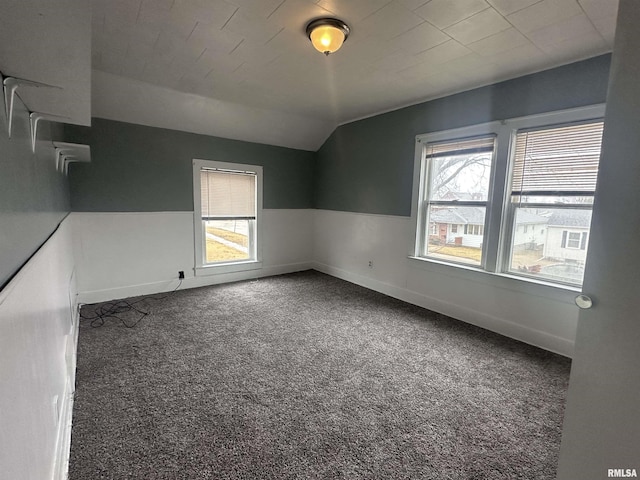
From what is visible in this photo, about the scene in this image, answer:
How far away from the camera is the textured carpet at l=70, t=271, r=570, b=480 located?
1518 millimetres

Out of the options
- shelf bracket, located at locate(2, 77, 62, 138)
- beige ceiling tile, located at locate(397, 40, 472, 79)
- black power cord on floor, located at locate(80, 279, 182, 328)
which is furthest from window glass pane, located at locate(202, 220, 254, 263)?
shelf bracket, located at locate(2, 77, 62, 138)

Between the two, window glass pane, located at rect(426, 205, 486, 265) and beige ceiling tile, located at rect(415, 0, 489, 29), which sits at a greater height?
beige ceiling tile, located at rect(415, 0, 489, 29)

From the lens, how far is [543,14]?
6.16ft

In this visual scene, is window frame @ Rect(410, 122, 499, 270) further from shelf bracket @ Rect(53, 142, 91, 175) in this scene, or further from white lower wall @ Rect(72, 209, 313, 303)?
shelf bracket @ Rect(53, 142, 91, 175)

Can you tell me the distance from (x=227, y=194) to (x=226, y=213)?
295mm

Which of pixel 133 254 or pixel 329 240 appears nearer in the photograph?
pixel 133 254

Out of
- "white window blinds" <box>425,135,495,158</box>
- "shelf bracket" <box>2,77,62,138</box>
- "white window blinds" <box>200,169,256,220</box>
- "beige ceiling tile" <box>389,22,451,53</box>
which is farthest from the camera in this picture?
"white window blinds" <box>200,169,256,220</box>

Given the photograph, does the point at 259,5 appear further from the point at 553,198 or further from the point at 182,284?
the point at 182,284

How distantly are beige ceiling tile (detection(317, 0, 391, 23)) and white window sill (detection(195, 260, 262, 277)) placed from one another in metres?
3.63

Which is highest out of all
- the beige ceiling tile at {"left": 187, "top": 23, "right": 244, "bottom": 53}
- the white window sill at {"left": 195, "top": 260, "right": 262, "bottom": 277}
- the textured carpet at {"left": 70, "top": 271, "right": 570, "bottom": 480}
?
the beige ceiling tile at {"left": 187, "top": 23, "right": 244, "bottom": 53}

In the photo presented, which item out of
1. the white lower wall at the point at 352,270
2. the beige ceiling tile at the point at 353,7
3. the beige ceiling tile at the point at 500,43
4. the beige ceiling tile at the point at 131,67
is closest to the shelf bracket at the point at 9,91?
the beige ceiling tile at the point at 353,7

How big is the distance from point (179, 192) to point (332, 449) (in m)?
3.71

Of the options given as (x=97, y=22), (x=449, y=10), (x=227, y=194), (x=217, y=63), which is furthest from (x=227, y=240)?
(x=449, y=10)

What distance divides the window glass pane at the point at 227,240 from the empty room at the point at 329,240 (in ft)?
0.12
